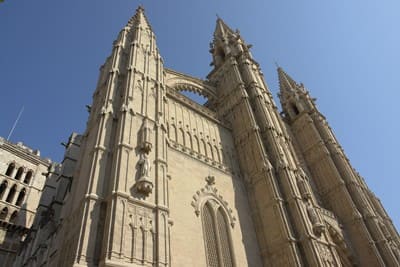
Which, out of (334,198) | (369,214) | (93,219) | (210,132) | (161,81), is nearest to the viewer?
(93,219)

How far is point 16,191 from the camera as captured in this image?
30328mm

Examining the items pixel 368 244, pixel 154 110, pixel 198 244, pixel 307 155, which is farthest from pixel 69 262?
pixel 307 155

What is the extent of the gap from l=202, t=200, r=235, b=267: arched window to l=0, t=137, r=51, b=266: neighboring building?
19560 mm

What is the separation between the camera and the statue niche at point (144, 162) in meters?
11.0

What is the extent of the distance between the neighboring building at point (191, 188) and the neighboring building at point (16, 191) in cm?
642

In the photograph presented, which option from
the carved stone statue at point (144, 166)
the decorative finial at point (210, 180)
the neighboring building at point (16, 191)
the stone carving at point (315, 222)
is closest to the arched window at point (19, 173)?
the neighboring building at point (16, 191)

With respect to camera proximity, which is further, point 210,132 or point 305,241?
point 210,132

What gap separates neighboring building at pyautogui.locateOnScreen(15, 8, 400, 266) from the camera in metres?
10.2

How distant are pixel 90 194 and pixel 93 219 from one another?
89cm

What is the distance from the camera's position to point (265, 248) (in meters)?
14.8

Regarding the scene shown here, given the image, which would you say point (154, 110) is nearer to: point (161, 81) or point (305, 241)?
point (161, 81)

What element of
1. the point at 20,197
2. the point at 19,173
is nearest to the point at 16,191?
the point at 20,197

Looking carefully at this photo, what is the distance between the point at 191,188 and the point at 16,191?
24.2 metres

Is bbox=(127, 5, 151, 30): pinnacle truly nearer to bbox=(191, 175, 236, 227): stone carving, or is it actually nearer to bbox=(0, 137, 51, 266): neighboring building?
bbox=(191, 175, 236, 227): stone carving
